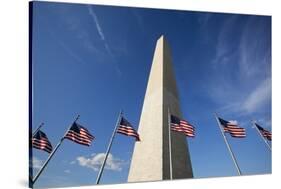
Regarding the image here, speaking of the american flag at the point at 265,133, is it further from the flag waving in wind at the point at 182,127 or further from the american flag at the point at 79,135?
the american flag at the point at 79,135

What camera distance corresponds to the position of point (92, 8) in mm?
8562

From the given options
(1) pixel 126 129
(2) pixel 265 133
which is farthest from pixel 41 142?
(2) pixel 265 133

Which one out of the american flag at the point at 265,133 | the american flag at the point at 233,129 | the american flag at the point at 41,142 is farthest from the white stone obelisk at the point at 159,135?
the american flag at the point at 265,133

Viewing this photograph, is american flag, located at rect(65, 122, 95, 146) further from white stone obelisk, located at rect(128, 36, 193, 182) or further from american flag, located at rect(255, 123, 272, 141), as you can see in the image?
american flag, located at rect(255, 123, 272, 141)

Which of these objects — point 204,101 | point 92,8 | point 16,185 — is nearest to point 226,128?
point 204,101

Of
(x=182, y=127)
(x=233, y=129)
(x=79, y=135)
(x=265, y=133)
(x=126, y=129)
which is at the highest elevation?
(x=265, y=133)

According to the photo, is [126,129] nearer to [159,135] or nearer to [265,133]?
[159,135]

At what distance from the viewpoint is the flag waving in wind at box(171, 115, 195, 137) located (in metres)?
9.34

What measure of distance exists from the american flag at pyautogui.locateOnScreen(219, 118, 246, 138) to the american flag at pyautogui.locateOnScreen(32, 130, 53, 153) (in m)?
3.27

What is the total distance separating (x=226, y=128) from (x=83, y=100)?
2.80 m

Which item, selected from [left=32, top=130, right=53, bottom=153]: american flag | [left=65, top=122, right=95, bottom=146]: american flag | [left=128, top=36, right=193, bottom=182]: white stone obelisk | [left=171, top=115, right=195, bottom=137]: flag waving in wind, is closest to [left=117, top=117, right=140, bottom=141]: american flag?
[left=128, top=36, right=193, bottom=182]: white stone obelisk

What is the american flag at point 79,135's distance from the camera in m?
8.33

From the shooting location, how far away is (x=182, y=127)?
935cm
